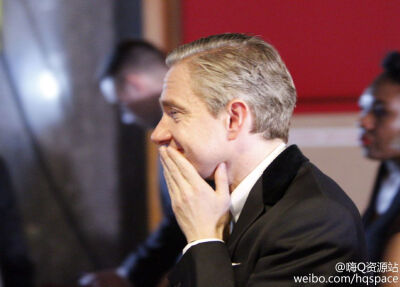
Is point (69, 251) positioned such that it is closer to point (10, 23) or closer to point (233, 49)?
point (10, 23)

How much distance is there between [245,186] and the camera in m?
1.06

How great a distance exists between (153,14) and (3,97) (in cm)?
88

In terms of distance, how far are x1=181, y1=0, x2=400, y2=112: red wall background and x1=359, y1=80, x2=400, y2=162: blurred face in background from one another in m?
0.48

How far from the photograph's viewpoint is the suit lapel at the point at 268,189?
101 centimetres

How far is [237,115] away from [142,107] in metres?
A: 1.42

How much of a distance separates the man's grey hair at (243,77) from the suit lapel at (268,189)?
6 centimetres

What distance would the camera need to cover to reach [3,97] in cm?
283

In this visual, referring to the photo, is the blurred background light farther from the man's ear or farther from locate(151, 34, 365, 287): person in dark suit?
the man's ear

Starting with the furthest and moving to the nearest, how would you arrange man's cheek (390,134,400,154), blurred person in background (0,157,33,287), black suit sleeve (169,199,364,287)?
1. blurred person in background (0,157,33,287)
2. man's cheek (390,134,400,154)
3. black suit sleeve (169,199,364,287)

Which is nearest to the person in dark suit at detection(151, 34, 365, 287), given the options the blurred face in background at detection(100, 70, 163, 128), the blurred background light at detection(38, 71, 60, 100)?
the blurred face in background at detection(100, 70, 163, 128)

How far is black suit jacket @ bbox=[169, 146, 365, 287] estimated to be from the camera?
91cm

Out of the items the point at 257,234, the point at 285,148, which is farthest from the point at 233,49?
the point at 257,234

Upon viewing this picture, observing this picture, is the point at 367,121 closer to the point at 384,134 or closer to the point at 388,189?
the point at 384,134

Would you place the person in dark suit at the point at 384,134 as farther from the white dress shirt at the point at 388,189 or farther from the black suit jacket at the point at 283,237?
the black suit jacket at the point at 283,237
